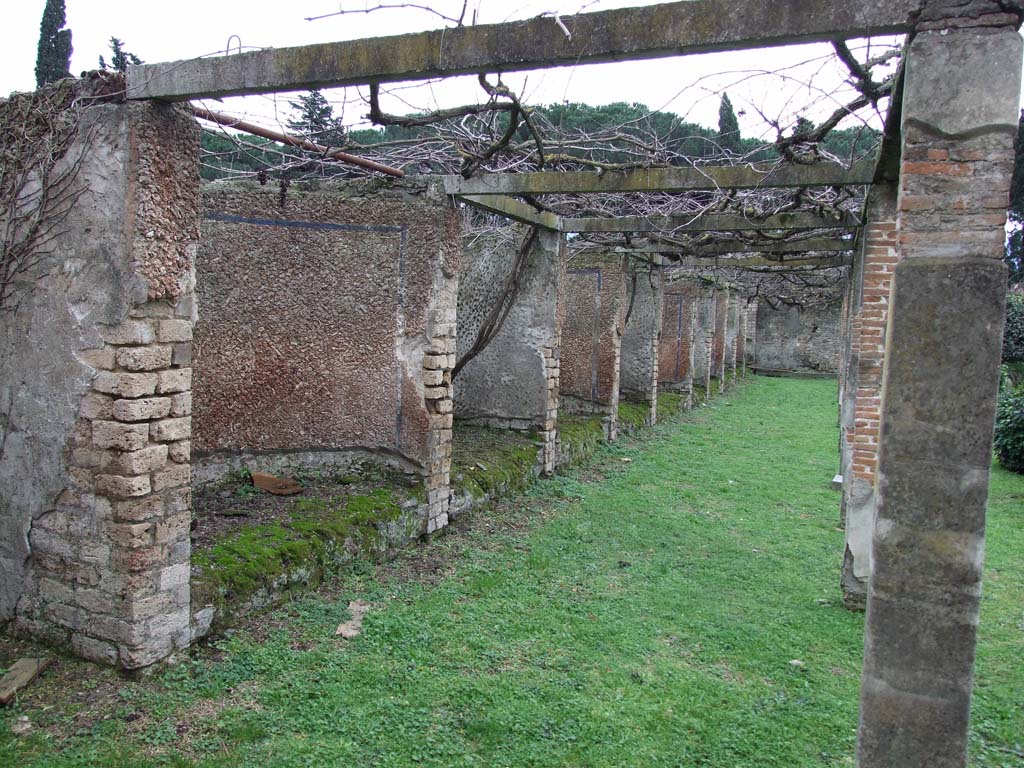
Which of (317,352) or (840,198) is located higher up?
(840,198)

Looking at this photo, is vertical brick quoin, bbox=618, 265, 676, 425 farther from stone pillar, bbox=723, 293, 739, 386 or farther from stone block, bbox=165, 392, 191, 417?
stone pillar, bbox=723, 293, 739, 386

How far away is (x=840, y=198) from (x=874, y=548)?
14.4ft

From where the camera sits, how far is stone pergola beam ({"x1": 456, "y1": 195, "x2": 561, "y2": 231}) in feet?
22.5

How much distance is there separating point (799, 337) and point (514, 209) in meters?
22.9

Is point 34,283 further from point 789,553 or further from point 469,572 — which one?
point 789,553

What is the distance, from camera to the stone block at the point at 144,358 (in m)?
3.84

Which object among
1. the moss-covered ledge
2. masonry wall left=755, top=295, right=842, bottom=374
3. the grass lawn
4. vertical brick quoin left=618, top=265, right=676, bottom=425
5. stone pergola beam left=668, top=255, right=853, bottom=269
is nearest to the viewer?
the grass lawn

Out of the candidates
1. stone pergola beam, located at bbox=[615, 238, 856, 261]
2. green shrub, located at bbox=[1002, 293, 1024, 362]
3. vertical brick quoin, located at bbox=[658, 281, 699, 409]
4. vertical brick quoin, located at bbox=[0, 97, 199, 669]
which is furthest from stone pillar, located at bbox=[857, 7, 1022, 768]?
green shrub, located at bbox=[1002, 293, 1024, 362]

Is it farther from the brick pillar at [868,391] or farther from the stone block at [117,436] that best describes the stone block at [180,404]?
the brick pillar at [868,391]

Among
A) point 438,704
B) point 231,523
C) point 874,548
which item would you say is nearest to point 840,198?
point 874,548

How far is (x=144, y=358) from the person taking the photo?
3.91 meters

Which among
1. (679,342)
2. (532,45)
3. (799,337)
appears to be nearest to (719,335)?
(679,342)

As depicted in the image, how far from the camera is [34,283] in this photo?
4.03 meters

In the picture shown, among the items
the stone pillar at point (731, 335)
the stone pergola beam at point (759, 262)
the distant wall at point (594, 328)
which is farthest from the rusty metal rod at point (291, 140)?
the stone pillar at point (731, 335)
